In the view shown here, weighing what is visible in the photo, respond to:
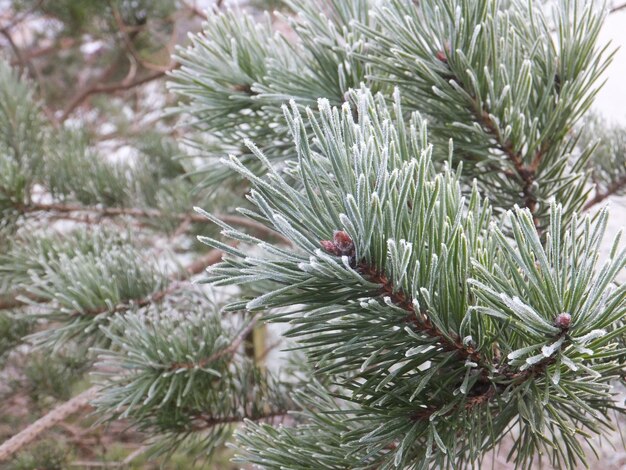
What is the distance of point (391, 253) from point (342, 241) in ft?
0.06

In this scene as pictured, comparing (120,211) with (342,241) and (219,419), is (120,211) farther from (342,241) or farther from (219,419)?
(342,241)

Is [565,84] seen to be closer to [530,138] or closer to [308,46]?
[530,138]

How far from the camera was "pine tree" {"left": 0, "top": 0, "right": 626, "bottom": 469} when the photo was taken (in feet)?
0.59

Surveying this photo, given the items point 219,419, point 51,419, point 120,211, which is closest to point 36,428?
point 51,419

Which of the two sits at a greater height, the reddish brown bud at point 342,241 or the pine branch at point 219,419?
the reddish brown bud at point 342,241

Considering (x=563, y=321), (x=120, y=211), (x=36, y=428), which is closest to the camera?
(x=563, y=321)

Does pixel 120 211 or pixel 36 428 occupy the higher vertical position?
pixel 120 211

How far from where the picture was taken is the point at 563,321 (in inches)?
6.8

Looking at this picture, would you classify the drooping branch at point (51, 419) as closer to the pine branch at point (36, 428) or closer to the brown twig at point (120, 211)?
the pine branch at point (36, 428)

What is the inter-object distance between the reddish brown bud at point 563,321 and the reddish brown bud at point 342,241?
68 millimetres

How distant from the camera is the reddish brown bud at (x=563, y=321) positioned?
172 mm

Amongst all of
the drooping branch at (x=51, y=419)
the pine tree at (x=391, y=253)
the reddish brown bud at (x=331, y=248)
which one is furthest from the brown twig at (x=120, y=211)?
the reddish brown bud at (x=331, y=248)

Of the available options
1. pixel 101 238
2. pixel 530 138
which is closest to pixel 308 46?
pixel 530 138

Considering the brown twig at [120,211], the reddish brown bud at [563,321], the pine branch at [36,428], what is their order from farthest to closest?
the brown twig at [120,211], the pine branch at [36,428], the reddish brown bud at [563,321]
